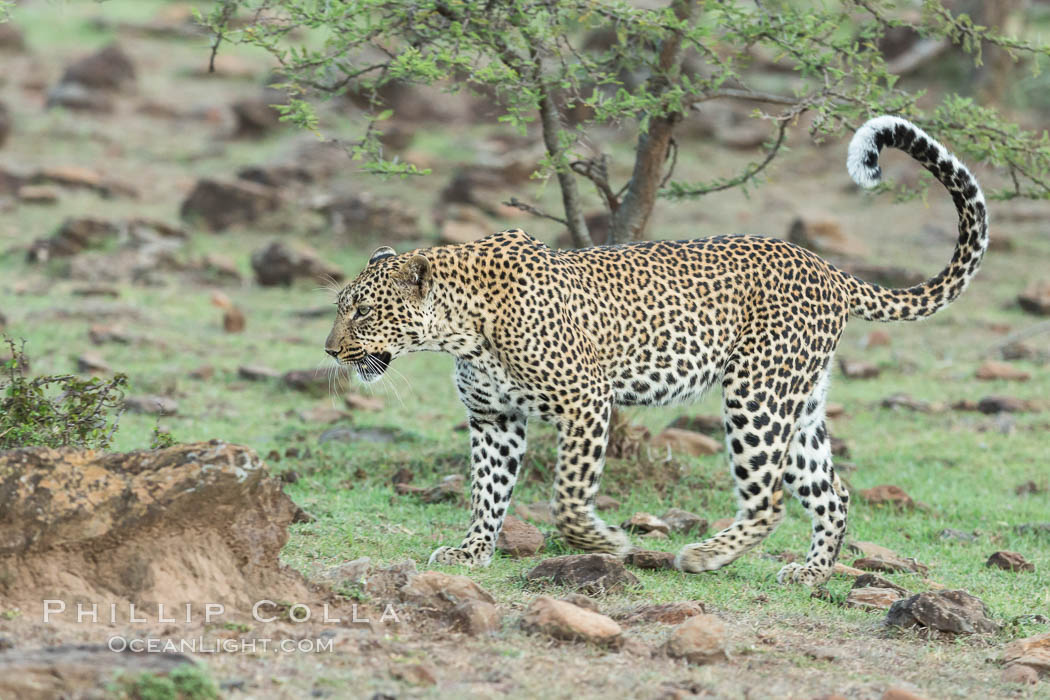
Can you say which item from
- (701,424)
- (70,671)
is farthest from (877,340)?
(70,671)

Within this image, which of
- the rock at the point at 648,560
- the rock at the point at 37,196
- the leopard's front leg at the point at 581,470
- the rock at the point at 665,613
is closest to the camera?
the rock at the point at 665,613

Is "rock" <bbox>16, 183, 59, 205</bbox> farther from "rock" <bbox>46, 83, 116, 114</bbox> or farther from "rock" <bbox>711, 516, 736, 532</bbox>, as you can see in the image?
"rock" <bbox>711, 516, 736, 532</bbox>

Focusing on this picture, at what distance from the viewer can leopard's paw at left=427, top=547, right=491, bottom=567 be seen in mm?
8047

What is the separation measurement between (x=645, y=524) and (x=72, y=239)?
11769 mm

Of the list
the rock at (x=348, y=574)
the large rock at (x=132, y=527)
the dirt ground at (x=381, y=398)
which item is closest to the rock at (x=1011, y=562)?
the dirt ground at (x=381, y=398)

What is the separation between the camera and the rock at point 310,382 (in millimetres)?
13664

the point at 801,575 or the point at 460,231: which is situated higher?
the point at 460,231

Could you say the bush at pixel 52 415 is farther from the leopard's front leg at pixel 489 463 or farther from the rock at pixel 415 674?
the rock at pixel 415 674

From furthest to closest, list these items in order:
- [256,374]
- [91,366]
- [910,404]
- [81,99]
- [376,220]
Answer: [81,99]
[376,220]
[256,374]
[910,404]
[91,366]

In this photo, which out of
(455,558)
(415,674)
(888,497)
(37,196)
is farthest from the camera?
(37,196)

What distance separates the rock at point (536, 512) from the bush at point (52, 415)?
3075 mm

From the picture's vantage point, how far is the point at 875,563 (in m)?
8.77

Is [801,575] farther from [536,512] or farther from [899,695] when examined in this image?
[899,695]

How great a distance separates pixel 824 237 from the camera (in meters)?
19.7
